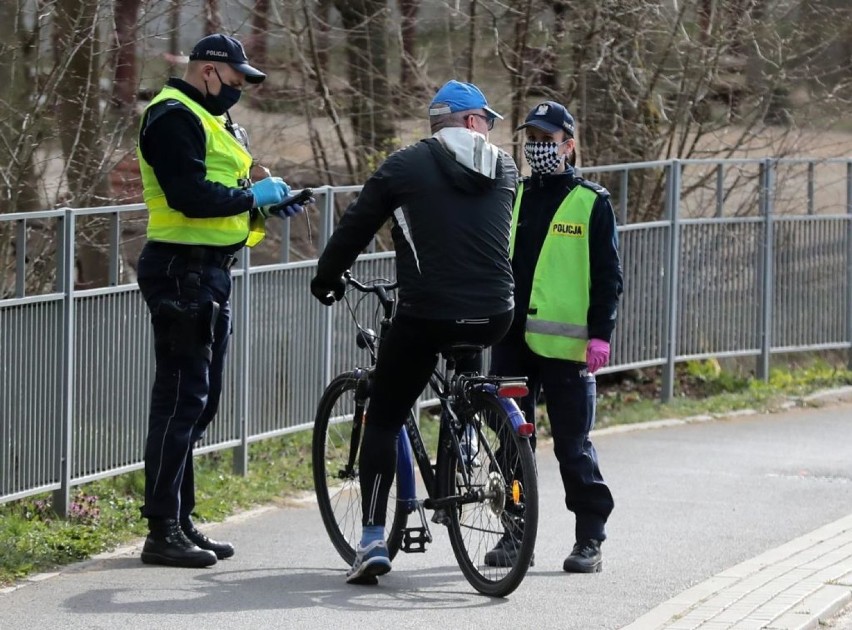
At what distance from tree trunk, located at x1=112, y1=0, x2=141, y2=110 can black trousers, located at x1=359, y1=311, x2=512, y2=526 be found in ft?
12.2

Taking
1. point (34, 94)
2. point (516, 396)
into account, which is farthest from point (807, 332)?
point (516, 396)

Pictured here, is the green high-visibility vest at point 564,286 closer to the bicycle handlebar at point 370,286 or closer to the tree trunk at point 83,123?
the bicycle handlebar at point 370,286

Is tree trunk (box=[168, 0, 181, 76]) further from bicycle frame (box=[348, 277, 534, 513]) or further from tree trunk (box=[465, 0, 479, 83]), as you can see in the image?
bicycle frame (box=[348, 277, 534, 513])

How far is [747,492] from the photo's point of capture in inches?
360

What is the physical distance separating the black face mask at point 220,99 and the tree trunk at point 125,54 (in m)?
2.72

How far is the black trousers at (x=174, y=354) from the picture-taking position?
6965 mm

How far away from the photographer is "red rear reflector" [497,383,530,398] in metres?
6.44

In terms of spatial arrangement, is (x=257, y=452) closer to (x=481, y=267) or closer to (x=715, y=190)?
(x=481, y=267)

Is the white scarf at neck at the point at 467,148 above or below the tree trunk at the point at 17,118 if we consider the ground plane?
below

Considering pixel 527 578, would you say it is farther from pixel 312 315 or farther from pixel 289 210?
pixel 312 315

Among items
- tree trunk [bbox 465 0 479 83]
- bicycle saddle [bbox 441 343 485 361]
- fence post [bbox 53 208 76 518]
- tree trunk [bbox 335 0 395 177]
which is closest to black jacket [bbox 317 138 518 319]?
bicycle saddle [bbox 441 343 485 361]

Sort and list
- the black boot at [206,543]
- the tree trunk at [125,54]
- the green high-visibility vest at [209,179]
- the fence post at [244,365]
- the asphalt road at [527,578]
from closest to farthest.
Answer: the asphalt road at [527,578] < the green high-visibility vest at [209,179] < the black boot at [206,543] < the fence post at [244,365] < the tree trunk at [125,54]

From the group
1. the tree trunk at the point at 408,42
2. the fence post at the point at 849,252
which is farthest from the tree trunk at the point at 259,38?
the fence post at the point at 849,252

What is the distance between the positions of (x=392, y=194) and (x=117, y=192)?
3930 millimetres
